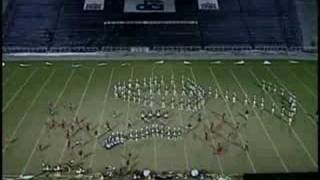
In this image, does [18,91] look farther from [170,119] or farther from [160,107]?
[170,119]

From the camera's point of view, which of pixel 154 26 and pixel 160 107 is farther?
pixel 154 26

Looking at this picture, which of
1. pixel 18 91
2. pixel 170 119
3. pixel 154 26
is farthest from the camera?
pixel 154 26

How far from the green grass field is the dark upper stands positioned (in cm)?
395

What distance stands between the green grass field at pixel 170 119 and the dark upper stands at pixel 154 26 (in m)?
3.95

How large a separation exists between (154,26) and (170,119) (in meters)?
13.1

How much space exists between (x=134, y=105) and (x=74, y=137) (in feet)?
9.01

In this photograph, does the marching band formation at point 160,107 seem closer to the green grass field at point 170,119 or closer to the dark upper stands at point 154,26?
the green grass field at point 170,119

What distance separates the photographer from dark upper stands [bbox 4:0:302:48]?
23.8 metres

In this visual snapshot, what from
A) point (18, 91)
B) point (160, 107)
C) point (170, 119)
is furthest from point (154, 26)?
point (170, 119)

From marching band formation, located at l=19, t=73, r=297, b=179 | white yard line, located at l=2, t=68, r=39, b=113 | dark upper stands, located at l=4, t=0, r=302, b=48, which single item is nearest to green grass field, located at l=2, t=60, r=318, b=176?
white yard line, located at l=2, t=68, r=39, b=113

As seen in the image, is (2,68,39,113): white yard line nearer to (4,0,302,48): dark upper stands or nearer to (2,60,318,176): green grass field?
(2,60,318,176): green grass field

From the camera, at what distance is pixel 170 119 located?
1223 centimetres

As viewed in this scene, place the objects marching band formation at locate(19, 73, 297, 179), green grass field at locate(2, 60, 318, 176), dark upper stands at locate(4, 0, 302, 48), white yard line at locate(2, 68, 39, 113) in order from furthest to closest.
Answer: dark upper stands at locate(4, 0, 302, 48) → white yard line at locate(2, 68, 39, 113) → marching band formation at locate(19, 73, 297, 179) → green grass field at locate(2, 60, 318, 176)

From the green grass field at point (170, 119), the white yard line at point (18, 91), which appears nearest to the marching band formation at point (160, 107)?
the green grass field at point (170, 119)
